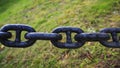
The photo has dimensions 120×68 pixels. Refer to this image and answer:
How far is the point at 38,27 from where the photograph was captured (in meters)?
4.93

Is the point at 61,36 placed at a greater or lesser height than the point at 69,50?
greater

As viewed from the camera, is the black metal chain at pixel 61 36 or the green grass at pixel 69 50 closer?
the black metal chain at pixel 61 36

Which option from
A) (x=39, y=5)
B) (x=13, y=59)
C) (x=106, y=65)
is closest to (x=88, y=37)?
(x=106, y=65)

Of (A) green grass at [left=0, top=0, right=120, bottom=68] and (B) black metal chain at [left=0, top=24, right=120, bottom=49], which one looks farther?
(A) green grass at [left=0, top=0, right=120, bottom=68]

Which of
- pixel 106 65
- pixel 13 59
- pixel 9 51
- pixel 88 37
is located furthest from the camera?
pixel 9 51

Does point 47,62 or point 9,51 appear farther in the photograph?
point 9,51

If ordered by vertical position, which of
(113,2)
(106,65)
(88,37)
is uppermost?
(113,2)

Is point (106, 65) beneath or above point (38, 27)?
beneath

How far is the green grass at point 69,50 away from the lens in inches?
137

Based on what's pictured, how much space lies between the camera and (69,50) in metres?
3.78

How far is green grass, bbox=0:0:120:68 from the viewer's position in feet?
11.5

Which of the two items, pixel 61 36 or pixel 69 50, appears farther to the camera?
pixel 69 50

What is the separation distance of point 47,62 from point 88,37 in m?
1.66

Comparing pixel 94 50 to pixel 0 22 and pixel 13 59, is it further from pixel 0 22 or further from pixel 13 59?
pixel 0 22
